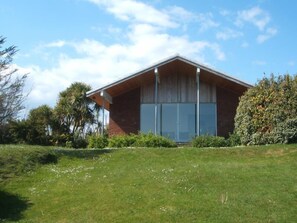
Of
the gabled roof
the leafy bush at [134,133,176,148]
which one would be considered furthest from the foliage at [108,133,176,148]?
the gabled roof

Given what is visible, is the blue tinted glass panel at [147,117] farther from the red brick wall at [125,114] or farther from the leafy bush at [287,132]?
the leafy bush at [287,132]

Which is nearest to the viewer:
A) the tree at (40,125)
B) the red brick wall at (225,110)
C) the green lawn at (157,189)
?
the green lawn at (157,189)

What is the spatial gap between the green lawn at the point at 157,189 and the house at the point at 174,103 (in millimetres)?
10331

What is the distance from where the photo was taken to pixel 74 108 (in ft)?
134

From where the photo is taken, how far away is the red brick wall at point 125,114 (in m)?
30.5

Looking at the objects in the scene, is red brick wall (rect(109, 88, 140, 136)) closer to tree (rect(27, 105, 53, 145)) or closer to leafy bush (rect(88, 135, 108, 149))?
leafy bush (rect(88, 135, 108, 149))

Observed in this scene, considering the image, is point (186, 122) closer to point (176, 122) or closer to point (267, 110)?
point (176, 122)

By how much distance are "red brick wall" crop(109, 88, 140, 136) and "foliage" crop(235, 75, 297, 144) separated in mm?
8118

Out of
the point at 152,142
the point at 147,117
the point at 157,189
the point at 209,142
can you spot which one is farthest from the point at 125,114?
the point at 157,189

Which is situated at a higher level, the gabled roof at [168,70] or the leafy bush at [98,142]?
the gabled roof at [168,70]

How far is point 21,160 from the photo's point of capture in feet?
58.5

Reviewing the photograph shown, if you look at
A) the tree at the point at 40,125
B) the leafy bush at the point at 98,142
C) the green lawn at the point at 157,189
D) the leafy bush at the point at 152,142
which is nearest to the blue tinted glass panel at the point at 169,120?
the leafy bush at the point at 98,142

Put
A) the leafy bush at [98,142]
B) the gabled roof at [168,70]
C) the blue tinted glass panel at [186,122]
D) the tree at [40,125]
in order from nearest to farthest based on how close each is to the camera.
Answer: the leafy bush at [98,142] < the gabled roof at [168,70] < the blue tinted glass panel at [186,122] < the tree at [40,125]

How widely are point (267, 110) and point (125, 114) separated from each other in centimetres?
1067
